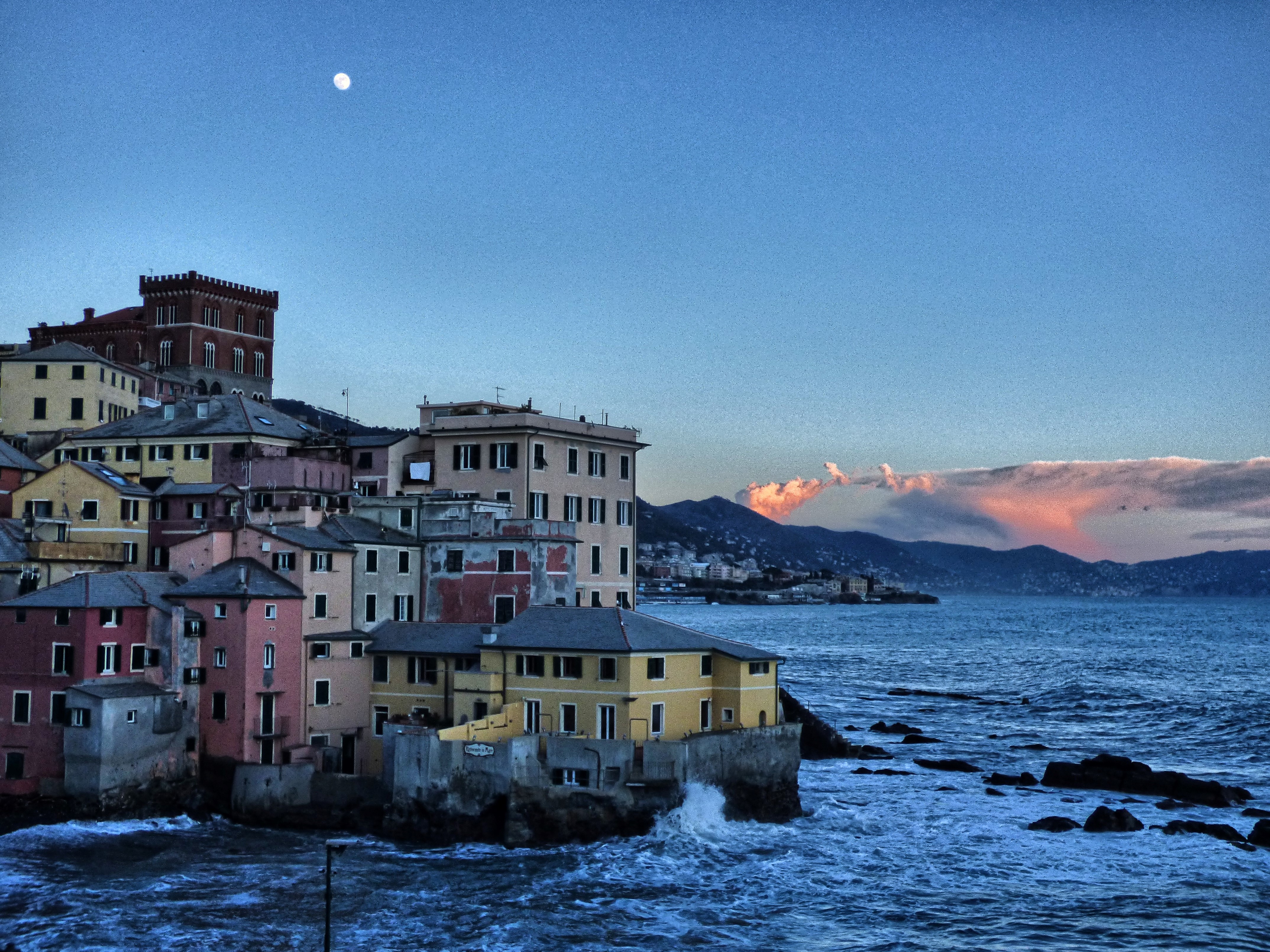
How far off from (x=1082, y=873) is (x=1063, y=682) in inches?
4253

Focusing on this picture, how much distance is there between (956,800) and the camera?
73500 millimetres

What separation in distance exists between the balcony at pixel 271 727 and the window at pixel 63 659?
28.3ft

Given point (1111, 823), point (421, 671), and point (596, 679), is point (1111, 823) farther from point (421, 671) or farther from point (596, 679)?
point (421, 671)

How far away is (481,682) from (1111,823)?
3169 cm

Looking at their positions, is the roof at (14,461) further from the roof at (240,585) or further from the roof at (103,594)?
the roof at (240,585)

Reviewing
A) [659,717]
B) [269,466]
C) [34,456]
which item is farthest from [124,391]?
[659,717]

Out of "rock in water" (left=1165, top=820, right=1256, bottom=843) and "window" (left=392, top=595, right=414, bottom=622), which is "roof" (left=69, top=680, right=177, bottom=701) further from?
"rock in water" (left=1165, top=820, right=1256, bottom=843)

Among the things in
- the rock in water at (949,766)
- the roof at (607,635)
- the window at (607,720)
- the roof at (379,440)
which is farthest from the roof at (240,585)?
the rock in water at (949,766)

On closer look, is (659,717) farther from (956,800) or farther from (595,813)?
(956,800)

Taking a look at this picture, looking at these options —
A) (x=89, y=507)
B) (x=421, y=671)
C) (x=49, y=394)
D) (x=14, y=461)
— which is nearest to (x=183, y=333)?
(x=49, y=394)

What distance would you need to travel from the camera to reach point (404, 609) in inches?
2756

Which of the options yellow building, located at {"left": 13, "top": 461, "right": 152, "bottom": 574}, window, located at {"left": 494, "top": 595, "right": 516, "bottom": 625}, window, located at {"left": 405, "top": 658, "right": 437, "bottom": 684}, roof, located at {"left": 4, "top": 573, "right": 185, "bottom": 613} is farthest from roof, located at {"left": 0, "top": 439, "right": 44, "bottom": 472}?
window, located at {"left": 494, "top": 595, "right": 516, "bottom": 625}

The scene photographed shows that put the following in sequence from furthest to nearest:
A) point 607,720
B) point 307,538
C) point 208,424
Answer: point 208,424, point 307,538, point 607,720

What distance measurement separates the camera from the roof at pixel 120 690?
59.9 m
